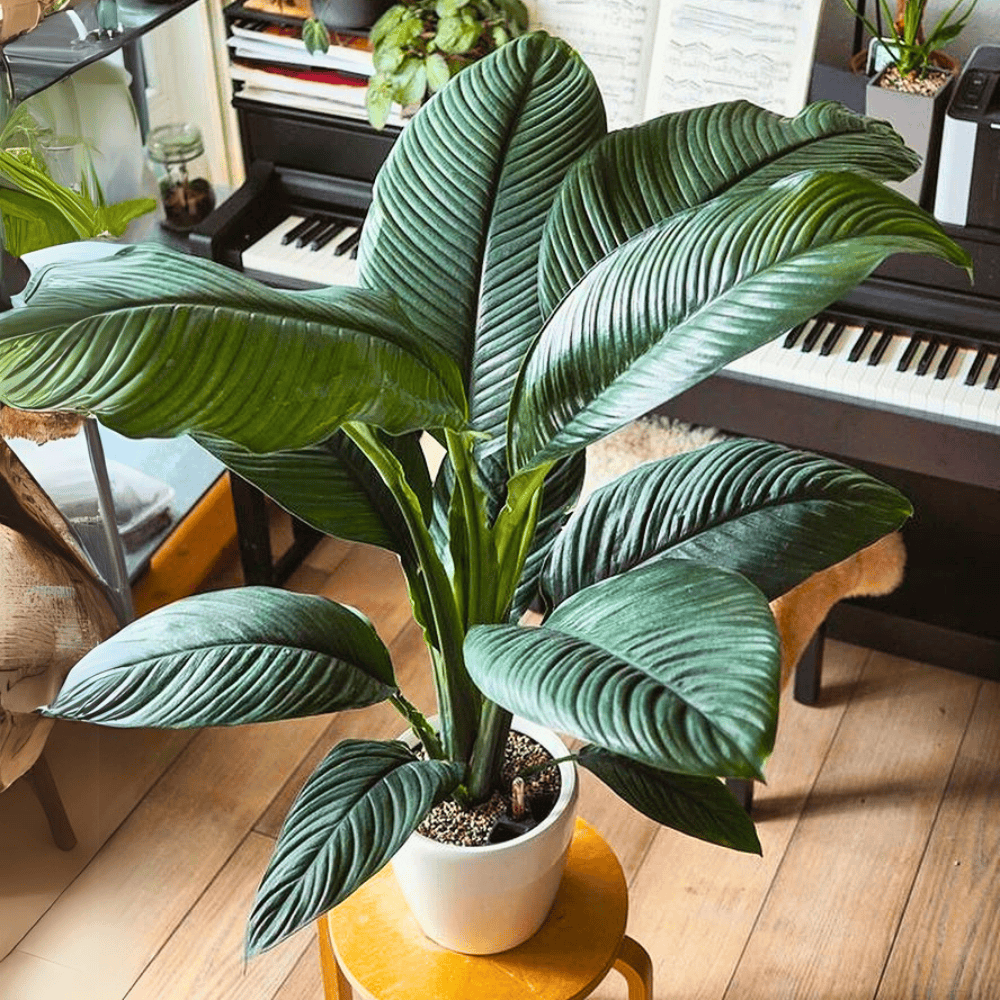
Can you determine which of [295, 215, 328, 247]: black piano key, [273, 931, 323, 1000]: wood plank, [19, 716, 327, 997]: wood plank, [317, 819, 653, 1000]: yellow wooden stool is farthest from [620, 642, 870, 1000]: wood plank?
[295, 215, 328, 247]: black piano key

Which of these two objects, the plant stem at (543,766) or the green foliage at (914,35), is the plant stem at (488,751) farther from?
the green foliage at (914,35)

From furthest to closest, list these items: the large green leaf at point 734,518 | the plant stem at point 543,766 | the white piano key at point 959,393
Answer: the white piano key at point 959,393, the plant stem at point 543,766, the large green leaf at point 734,518

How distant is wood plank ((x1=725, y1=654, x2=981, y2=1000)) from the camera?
211cm

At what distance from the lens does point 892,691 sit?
99.5 inches

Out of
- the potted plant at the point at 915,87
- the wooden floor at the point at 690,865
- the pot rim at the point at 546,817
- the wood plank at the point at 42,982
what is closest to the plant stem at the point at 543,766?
the pot rim at the point at 546,817

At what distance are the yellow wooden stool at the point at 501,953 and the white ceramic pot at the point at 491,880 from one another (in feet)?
0.06

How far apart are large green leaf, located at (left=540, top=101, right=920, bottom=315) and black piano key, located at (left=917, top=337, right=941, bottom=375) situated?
34.9 inches

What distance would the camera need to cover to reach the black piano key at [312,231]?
2408 mm

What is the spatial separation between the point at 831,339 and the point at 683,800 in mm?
1013

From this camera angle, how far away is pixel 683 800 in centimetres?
133

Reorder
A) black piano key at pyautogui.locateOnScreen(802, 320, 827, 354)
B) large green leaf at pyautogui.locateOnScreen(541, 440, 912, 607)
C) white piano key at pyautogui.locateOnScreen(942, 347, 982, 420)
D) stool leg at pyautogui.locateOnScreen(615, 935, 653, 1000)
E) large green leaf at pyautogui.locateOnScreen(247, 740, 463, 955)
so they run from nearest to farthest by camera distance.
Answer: large green leaf at pyautogui.locateOnScreen(247, 740, 463, 955) → large green leaf at pyautogui.locateOnScreen(541, 440, 912, 607) → stool leg at pyautogui.locateOnScreen(615, 935, 653, 1000) → white piano key at pyautogui.locateOnScreen(942, 347, 982, 420) → black piano key at pyautogui.locateOnScreen(802, 320, 827, 354)

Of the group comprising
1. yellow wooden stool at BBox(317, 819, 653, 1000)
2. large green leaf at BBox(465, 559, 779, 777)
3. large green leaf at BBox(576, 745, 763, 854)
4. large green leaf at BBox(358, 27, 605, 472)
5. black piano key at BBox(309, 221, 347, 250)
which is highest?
large green leaf at BBox(358, 27, 605, 472)

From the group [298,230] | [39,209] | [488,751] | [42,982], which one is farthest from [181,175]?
[488,751]

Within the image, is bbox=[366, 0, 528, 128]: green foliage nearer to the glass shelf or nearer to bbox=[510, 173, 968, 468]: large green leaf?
the glass shelf
